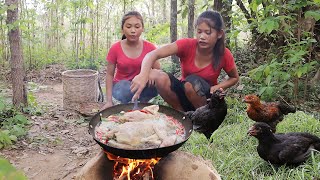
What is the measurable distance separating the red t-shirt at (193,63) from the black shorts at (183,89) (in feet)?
0.30

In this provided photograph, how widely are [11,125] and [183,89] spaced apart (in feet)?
8.25

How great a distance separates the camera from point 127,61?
4262mm

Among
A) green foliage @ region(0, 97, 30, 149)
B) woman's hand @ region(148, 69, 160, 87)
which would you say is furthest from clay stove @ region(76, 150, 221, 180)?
green foliage @ region(0, 97, 30, 149)

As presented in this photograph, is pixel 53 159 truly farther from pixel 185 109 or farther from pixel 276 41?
pixel 276 41

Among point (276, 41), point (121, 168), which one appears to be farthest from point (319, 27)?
point (121, 168)

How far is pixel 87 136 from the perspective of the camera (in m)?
4.75

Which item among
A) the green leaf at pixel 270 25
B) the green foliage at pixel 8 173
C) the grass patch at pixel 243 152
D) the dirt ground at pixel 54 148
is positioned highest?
the green leaf at pixel 270 25

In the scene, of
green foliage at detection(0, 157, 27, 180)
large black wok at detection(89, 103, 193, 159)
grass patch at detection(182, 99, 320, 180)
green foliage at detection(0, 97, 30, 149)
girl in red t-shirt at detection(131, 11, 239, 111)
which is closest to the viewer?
green foliage at detection(0, 157, 27, 180)

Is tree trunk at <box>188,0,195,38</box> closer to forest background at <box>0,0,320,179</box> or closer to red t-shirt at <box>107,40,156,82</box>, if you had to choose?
forest background at <box>0,0,320,179</box>

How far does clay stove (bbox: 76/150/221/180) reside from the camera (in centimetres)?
238

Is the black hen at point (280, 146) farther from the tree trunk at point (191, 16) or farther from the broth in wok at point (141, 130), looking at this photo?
the tree trunk at point (191, 16)

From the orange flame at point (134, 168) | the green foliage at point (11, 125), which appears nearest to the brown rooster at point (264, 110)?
the orange flame at point (134, 168)

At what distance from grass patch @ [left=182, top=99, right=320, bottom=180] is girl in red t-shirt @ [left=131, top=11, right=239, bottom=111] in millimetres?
517

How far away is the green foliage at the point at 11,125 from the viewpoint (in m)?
4.00
